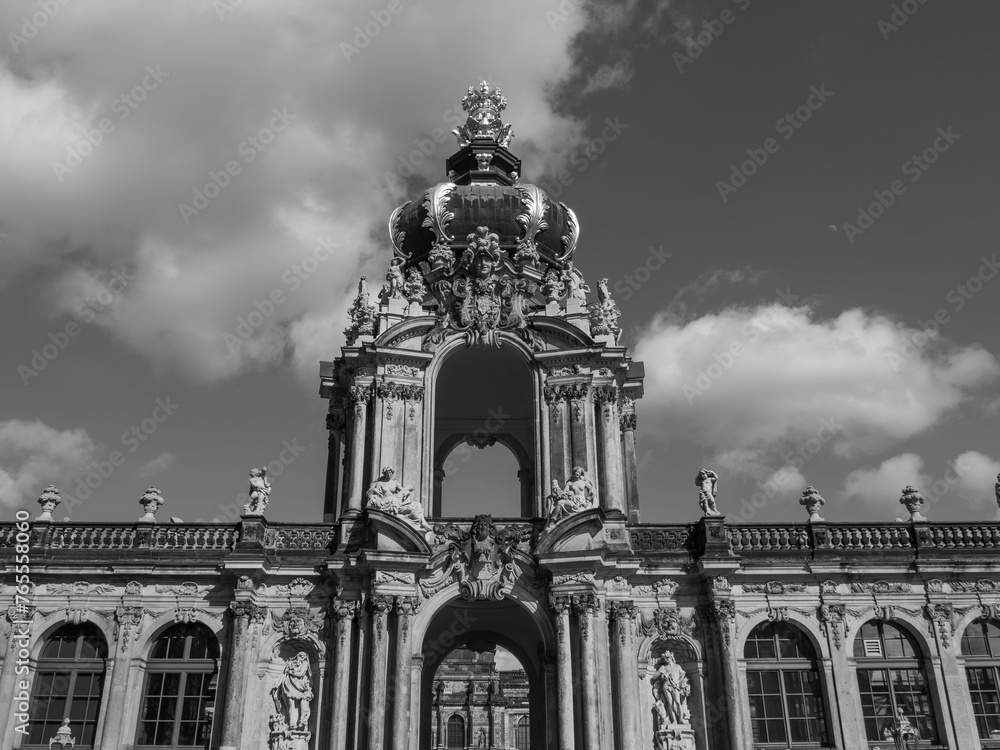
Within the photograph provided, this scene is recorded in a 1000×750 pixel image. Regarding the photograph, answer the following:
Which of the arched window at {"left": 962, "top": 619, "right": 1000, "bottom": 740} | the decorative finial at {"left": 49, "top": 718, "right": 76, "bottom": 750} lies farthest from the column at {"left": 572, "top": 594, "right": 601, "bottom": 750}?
the decorative finial at {"left": 49, "top": 718, "right": 76, "bottom": 750}

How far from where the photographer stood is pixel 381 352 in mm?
25500

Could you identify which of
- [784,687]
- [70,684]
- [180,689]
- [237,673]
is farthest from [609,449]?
[70,684]

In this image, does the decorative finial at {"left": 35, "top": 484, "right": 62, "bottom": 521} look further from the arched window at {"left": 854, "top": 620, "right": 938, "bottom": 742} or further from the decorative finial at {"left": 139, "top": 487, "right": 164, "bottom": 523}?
the arched window at {"left": 854, "top": 620, "right": 938, "bottom": 742}

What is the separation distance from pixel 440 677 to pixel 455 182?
37808 millimetres

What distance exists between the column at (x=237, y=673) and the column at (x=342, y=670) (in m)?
2.09

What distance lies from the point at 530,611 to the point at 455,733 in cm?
3934

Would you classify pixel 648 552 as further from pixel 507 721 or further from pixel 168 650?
pixel 507 721

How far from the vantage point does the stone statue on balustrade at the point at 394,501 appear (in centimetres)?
2289

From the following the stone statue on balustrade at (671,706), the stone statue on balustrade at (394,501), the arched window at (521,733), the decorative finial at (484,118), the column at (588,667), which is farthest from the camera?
the arched window at (521,733)

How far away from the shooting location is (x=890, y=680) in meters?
22.7

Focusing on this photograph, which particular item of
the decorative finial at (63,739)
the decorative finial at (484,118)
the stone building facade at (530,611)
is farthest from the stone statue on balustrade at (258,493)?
the decorative finial at (484,118)

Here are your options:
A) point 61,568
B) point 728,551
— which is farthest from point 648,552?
point 61,568

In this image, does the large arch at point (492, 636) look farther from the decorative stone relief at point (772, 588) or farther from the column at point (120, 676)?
the column at point (120, 676)

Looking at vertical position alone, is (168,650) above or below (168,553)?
below
